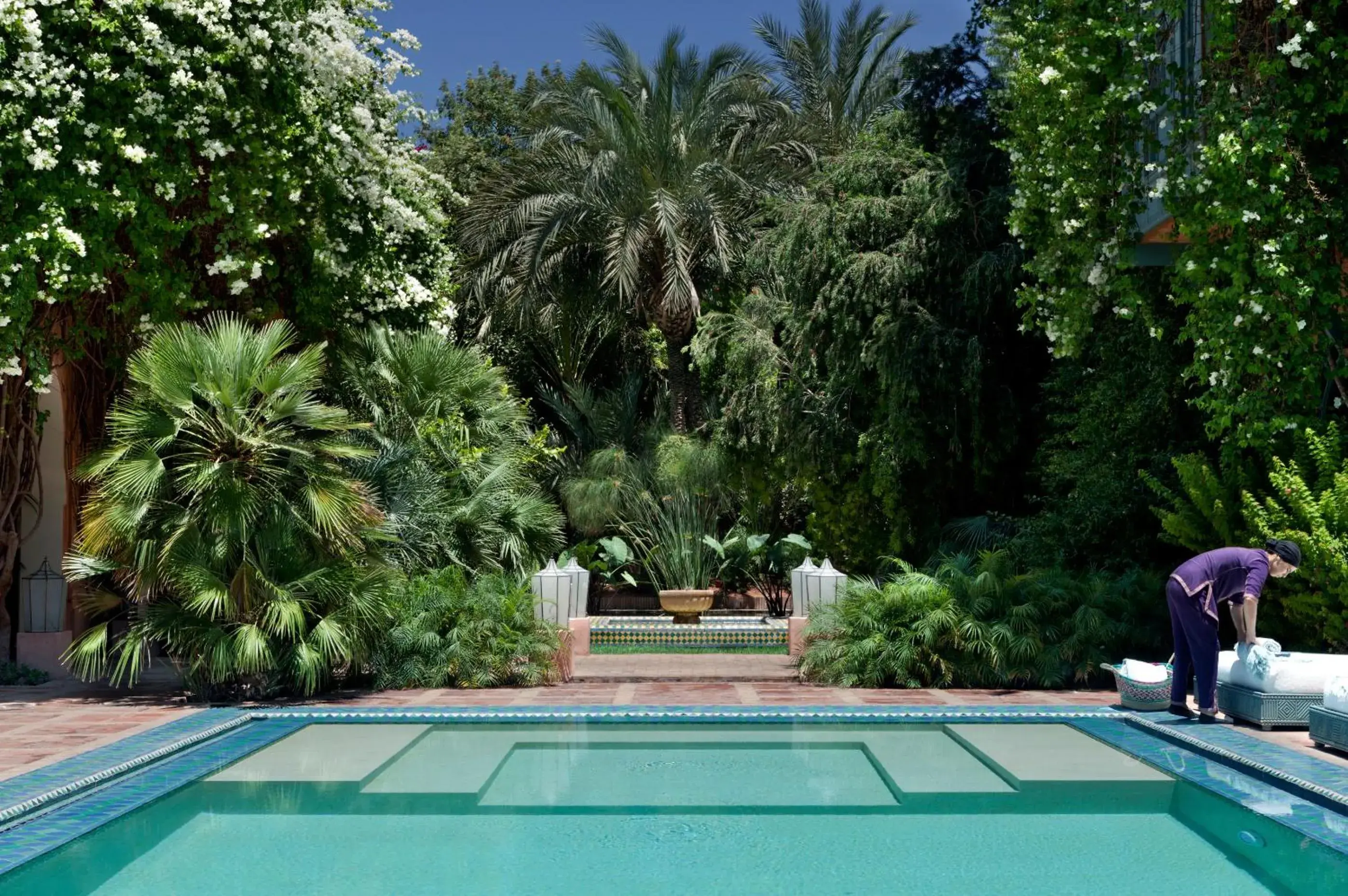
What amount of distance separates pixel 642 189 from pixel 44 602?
10670mm

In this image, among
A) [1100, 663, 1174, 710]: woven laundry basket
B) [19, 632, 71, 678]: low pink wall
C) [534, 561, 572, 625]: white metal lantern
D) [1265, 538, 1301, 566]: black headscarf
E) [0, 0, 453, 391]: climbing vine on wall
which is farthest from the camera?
[534, 561, 572, 625]: white metal lantern

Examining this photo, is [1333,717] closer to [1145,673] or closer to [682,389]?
[1145,673]

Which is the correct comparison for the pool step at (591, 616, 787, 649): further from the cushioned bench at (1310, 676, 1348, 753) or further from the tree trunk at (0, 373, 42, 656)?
the cushioned bench at (1310, 676, 1348, 753)

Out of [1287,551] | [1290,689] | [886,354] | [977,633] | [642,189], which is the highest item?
[642,189]

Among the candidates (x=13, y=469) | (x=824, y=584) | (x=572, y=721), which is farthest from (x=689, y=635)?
(x=13, y=469)

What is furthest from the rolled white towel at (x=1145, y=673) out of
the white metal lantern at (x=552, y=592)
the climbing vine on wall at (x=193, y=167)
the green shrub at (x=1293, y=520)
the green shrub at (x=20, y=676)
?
the green shrub at (x=20, y=676)

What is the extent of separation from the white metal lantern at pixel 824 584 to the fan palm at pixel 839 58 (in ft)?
36.7

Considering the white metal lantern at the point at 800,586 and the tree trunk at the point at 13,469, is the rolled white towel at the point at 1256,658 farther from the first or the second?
the tree trunk at the point at 13,469

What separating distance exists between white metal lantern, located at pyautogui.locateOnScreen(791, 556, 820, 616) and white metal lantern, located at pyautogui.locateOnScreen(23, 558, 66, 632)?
695 centimetres

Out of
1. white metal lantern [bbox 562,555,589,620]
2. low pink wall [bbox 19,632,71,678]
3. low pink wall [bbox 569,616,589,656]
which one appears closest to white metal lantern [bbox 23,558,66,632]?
low pink wall [bbox 19,632,71,678]

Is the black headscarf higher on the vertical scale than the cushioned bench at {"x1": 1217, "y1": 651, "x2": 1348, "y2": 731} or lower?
higher

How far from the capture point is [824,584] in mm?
13234

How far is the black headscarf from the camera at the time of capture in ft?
26.0

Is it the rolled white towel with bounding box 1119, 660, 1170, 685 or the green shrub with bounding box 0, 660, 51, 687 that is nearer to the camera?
the rolled white towel with bounding box 1119, 660, 1170, 685
